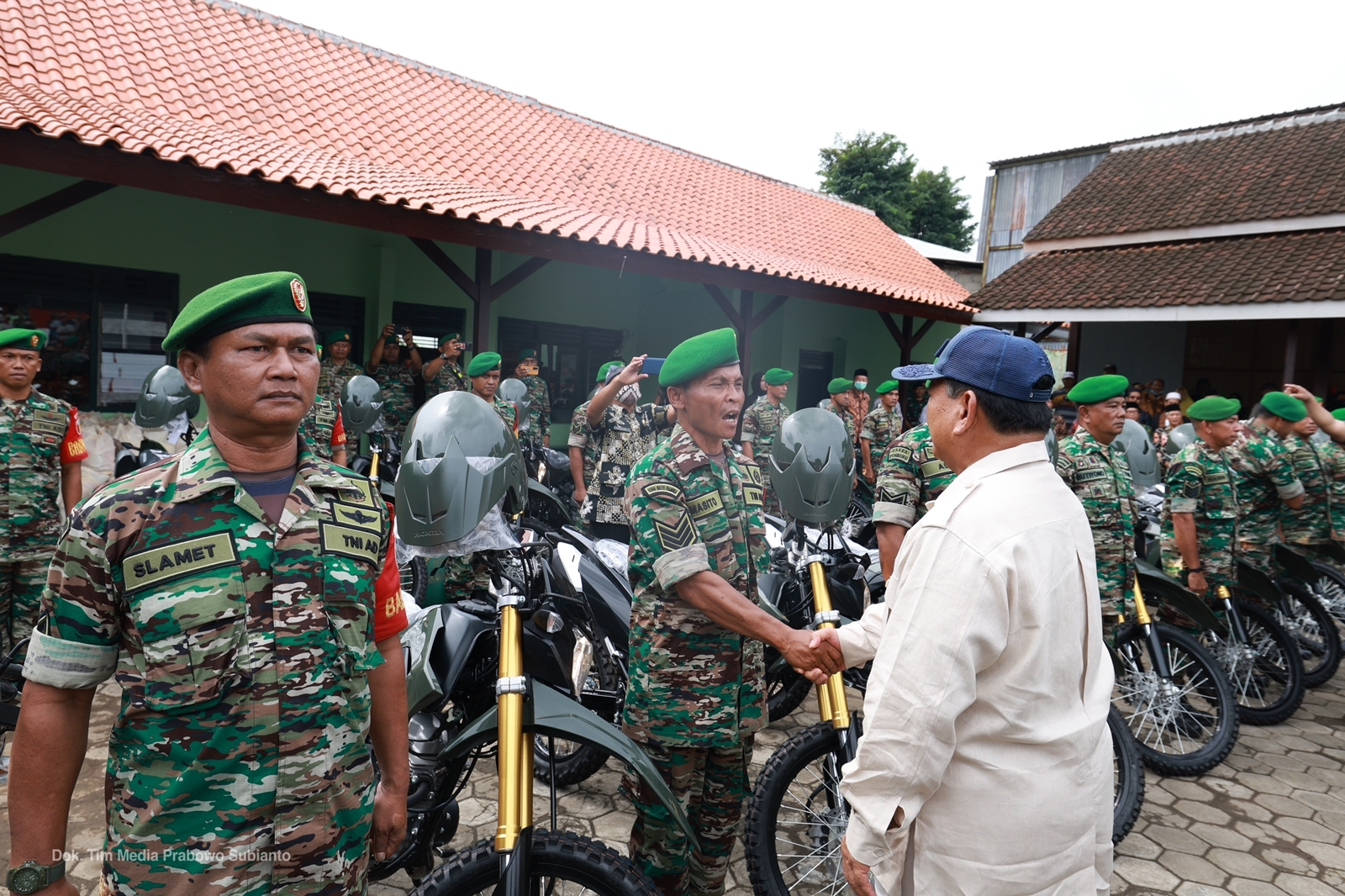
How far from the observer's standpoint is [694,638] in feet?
7.46

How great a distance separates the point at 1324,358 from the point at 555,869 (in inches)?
522

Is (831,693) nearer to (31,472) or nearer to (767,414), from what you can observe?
(31,472)

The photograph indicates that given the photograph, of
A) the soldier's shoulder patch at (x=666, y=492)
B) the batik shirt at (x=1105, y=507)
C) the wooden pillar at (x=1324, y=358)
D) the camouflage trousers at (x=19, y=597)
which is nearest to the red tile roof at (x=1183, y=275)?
the wooden pillar at (x=1324, y=358)

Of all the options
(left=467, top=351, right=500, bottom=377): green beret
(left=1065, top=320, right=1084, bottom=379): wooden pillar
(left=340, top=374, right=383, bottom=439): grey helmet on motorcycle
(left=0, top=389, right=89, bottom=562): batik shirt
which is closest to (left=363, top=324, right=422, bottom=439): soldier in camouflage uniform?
(left=340, top=374, right=383, bottom=439): grey helmet on motorcycle

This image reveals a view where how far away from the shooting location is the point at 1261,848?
330 cm

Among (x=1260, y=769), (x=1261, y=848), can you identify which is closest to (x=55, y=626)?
(x=1261, y=848)

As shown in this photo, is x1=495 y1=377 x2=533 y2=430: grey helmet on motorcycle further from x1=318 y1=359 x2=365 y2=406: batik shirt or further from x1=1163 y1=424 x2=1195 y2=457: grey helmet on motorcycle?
x1=1163 y1=424 x2=1195 y2=457: grey helmet on motorcycle

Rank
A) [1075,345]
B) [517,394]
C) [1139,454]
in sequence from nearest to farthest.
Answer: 1. [1139,454]
2. [517,394]
3. [1075,345]

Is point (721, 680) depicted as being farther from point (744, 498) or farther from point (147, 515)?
point (147, 515)

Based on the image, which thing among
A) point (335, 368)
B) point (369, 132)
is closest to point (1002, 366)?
point (335, 368)

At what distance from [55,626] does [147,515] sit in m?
0.23

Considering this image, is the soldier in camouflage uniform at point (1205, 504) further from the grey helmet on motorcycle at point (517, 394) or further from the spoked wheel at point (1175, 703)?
the grey helmet on motorcycle at point (517, 394)

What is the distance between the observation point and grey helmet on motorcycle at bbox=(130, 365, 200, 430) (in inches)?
244

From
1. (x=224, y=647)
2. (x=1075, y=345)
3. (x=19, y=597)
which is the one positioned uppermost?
(x=1075, y=345)
